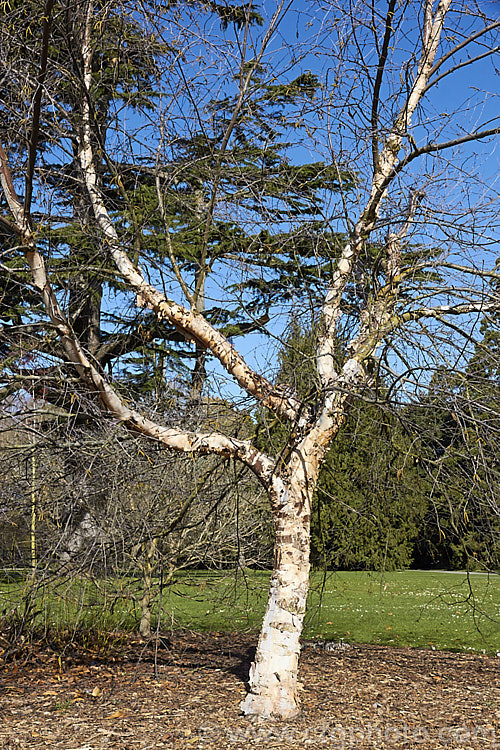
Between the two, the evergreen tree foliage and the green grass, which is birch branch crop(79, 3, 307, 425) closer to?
the evergreen tree foliage

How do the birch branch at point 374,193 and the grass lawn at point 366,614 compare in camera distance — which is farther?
the grass lawn at point 366,614

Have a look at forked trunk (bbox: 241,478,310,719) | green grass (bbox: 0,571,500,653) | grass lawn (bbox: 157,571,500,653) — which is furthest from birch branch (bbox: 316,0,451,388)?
grass lawn (bbox: 157,571,500,653)

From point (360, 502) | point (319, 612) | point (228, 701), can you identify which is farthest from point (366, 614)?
point (228, 701)

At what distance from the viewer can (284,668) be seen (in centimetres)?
442

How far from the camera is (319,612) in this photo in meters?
7.50

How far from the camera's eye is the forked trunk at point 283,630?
4418 millimetres

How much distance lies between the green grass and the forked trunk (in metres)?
1.09

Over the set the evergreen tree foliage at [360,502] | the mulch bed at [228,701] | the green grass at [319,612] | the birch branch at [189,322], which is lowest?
the mulch bed at [228,701]

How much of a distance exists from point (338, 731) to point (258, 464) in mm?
1777

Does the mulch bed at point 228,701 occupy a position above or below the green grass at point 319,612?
below

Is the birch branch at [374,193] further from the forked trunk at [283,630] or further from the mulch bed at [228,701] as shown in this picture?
the mulch bed at [228,701]

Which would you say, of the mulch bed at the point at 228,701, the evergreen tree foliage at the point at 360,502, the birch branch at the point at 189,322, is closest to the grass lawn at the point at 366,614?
the mulch bed at the point at 228,701

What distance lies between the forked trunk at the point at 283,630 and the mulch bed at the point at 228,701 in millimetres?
133

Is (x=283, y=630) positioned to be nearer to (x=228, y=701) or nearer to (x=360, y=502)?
(x=228, y=701)
